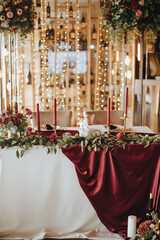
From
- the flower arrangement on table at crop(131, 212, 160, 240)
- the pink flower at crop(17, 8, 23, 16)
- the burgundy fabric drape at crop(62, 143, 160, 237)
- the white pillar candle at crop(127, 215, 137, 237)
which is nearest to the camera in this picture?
the flower arrangement on table at crop(131, 212, 160, 240)

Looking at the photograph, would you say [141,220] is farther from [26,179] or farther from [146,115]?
[146,115]

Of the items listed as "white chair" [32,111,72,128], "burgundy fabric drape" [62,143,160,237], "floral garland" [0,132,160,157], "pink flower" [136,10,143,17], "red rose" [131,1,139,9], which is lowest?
"burgundy fabric drape" [62,143,160,237]

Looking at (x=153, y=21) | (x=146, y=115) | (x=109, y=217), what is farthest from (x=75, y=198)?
(x=146, y=115)

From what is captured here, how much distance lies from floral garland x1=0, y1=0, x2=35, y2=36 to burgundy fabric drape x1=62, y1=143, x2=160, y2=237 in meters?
3.35

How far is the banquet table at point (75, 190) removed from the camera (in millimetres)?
2646

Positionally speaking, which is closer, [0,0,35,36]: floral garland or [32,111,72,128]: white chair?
[32,111,72,128]: white chair

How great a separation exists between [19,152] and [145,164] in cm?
110

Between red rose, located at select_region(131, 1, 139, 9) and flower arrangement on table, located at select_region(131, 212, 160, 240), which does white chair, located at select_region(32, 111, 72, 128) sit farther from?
red rose, located at select_region(131, 1, 139, 9)

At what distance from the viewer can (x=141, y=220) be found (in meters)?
2.74

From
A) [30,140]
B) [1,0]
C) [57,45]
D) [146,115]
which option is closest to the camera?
[30,140]

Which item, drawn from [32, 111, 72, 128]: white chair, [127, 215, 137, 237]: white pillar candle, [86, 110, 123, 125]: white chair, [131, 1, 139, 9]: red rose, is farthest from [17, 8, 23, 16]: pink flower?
[127, 215, 137, 237]: white pillar candle

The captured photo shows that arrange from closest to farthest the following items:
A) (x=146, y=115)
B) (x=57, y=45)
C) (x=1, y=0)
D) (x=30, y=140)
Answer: (x=30, y=140) → (x=1, y=0) → (x=57, y=45) → (x=146, y=115)

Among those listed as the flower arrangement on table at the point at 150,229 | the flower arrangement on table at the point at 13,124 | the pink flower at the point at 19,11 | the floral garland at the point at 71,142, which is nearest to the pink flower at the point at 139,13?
the pink flower at the point at 19,11

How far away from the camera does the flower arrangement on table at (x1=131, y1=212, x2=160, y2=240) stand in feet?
7.79
